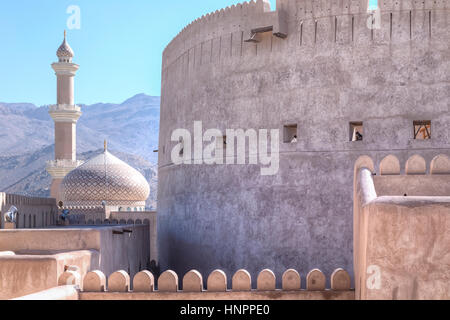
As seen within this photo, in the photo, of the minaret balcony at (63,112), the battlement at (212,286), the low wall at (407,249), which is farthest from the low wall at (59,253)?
the minaret balcony at (63,112)

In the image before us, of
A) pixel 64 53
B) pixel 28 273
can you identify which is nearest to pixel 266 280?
pixel 28 273

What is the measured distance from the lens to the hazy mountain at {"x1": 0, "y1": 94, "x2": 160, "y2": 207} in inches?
3056

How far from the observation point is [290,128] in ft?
39.5

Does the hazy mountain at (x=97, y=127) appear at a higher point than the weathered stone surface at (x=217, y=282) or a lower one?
higher

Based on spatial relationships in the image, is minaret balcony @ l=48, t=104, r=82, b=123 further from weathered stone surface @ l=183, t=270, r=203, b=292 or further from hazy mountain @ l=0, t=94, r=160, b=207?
hazy mountain @ l=0, t=94, r=160, b=207

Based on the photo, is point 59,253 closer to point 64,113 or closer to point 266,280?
point 266,280

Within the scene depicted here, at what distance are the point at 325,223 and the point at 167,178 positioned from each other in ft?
A: 17.5

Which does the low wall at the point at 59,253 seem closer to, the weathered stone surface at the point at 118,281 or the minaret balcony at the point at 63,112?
the weathered stone surface at the point at 118,281

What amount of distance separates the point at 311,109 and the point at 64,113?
795 inches

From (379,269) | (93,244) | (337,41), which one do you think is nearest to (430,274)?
(379,269)

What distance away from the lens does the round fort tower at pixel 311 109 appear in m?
11.0

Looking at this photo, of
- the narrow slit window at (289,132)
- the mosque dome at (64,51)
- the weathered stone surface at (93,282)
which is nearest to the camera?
the weathered stone surface at (93,282)

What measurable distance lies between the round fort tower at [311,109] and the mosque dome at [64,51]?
18.4 metres
